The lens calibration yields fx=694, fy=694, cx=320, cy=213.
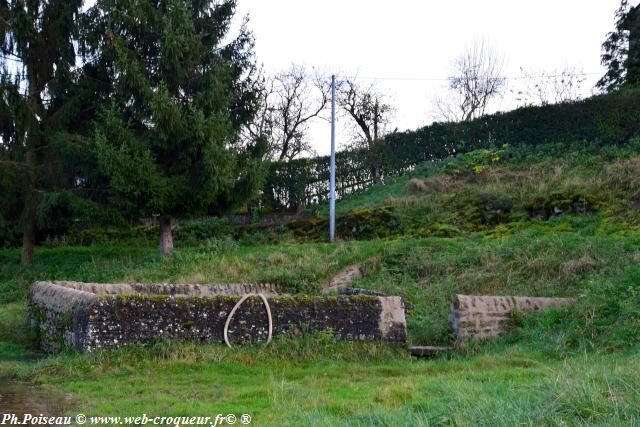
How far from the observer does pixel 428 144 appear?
28.2m

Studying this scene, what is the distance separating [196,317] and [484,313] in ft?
14.5

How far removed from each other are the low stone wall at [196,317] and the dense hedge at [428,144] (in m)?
16.5

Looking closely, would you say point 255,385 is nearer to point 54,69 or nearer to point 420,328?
point 420,328

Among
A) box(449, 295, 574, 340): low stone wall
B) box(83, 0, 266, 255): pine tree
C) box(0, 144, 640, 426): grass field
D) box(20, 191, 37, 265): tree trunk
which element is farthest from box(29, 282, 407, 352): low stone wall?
box(20, 191, 37, 265): tree trunk

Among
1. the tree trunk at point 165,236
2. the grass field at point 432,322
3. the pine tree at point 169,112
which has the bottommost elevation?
the grass field at point 432,322

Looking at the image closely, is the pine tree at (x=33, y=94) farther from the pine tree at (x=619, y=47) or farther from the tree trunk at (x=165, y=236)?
the pine tree at (x=619, y=47)

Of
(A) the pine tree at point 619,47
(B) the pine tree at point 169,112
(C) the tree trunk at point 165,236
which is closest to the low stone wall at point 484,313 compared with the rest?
(B) the pine tree at point 169,112

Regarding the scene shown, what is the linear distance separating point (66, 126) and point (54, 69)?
6.98ft

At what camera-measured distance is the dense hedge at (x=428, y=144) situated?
79.0 ft

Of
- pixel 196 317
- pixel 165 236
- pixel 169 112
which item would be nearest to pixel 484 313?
pixel 196 317

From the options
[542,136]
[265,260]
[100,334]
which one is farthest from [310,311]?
[542,136]

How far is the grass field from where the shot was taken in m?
5.63

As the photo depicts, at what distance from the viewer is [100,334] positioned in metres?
8.59

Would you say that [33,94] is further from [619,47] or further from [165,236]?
[619,47]
